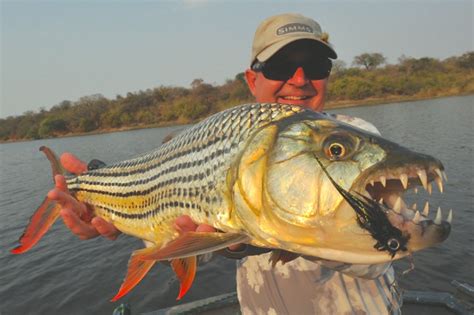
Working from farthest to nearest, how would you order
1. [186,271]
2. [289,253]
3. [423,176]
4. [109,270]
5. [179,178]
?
[109,270] → [179,178] → [186,271] → [289,253] → [423,176]

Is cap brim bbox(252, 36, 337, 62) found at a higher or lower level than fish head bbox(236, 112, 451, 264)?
higher

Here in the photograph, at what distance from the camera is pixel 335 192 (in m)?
1.78

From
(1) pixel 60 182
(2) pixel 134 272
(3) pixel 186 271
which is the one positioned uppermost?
(1) pixel 60 182

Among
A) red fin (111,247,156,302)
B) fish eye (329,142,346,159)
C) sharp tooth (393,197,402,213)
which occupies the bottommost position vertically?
red fin (111,247,156,302)

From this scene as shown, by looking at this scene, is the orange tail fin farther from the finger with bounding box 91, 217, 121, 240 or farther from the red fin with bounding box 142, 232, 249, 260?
the red fin with bounding box 142, 232, 249, 260

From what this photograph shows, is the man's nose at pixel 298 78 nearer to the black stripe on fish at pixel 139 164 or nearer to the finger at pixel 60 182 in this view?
the black stripe on fish at pixel 139 164

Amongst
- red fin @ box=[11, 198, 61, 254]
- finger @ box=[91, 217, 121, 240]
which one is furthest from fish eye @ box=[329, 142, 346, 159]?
red fin @ box=[11, 198, 61, 254]

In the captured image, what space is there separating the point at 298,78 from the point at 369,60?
315 feet

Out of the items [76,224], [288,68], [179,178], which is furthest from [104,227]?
[288,68]

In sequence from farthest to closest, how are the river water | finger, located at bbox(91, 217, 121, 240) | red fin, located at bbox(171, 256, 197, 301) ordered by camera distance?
the river water < finger, located at bbox(91, 217, 121, 240) < red fin, located at bbox(171, 256, 197, 301)

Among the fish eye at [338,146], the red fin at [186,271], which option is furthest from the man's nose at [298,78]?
the red fin at [186,271]

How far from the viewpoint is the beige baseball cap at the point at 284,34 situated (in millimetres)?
3314

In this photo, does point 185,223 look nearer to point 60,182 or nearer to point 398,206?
point 398,206

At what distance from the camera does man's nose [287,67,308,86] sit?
3467mm
